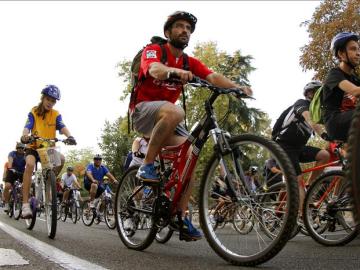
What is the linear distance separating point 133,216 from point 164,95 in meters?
1.19

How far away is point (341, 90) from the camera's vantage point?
4652mm

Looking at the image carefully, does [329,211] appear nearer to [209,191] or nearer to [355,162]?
[209,191]

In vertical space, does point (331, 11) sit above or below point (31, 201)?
above

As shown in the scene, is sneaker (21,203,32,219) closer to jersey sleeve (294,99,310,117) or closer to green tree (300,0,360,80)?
jersey sleeve (294,99,310,117)

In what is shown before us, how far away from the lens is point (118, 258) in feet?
11.7

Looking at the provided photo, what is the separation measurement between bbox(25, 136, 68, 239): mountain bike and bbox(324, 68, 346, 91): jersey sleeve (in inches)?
128

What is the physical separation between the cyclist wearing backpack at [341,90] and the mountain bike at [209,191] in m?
1.23

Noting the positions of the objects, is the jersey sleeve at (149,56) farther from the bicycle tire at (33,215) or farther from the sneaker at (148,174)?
the bicycle tire at (33,215)

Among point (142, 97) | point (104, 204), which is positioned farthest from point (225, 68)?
point (142, 97)

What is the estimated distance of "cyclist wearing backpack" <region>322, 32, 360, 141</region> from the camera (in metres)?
4.45

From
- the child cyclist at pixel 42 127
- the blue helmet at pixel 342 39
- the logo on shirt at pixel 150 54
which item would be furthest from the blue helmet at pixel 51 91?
the blue helmet at pixel 342 39

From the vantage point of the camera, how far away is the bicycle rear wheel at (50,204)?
5.30 metres

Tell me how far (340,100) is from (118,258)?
260 cm

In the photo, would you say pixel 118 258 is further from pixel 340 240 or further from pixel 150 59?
pixel 340 240
